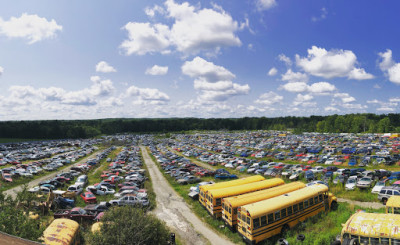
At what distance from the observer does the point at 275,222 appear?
650 inches

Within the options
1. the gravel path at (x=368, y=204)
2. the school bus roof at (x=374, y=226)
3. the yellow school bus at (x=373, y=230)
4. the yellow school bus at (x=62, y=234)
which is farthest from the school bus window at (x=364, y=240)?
the yellow school bus at (x=62, y=234)

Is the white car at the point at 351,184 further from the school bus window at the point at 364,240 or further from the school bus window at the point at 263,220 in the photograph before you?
the school bus window at the point at 263,220

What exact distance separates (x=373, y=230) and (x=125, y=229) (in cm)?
1446

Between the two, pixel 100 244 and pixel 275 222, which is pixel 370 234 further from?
pixel 100 244

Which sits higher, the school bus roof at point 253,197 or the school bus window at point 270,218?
the school bus roof at point 253,197

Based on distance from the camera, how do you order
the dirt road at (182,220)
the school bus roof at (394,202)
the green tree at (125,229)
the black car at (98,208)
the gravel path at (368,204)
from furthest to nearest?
the black car at (98,208) < the gravel path at (368,204) < the dirt road at (182,220) < the school bus roof at (394,202) < the green tree at (125,229)

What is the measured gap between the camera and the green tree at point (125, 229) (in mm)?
11688

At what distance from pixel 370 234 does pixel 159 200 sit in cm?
2268

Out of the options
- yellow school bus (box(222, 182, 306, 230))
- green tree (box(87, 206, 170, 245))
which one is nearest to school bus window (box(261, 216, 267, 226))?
yellow school bus (box(222, 182, 306, 230))

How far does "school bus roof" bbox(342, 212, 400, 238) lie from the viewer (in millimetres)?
12156

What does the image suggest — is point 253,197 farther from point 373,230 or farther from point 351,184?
point 351,184

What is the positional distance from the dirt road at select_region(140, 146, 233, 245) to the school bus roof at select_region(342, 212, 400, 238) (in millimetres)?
8822

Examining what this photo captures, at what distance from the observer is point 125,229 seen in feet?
39.7

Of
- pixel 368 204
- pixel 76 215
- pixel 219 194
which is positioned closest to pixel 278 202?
pixel 219 194
